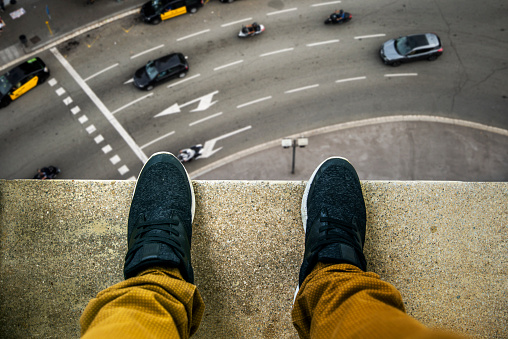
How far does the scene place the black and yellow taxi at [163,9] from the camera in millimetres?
20344

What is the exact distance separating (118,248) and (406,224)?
487cm

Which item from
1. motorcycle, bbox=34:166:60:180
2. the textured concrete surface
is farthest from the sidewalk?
the textured concrete surface

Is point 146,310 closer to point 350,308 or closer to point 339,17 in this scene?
point 350,308

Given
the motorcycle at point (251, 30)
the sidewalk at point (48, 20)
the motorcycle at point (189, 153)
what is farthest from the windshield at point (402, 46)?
the sidewalk at point (48, 20)

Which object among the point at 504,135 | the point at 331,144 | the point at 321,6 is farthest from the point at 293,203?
the point at 321,6

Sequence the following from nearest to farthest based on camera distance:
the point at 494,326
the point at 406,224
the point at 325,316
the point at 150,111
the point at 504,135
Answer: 1. the point at 325,316
2. the point at 494,326
3. the point at 406,224
4. the point at 504,135
5. the point at 150,111

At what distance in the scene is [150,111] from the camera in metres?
19.0

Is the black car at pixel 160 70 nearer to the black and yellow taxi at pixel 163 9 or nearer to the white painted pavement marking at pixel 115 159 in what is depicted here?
the black and yellow taxi at pixel 163 9

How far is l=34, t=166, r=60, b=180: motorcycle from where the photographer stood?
1752 cm

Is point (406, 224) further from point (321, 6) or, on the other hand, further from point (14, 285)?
point (321, 6)

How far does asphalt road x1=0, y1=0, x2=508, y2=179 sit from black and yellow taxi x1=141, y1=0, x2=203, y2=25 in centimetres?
43

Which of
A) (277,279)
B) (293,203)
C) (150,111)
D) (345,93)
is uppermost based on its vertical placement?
(293,203)

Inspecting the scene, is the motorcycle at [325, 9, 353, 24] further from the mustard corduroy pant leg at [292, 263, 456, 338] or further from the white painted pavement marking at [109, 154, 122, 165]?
the mustard corduroy pant leg at [292, 263, 456, 338]

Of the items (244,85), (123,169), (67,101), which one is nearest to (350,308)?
(123,169)
